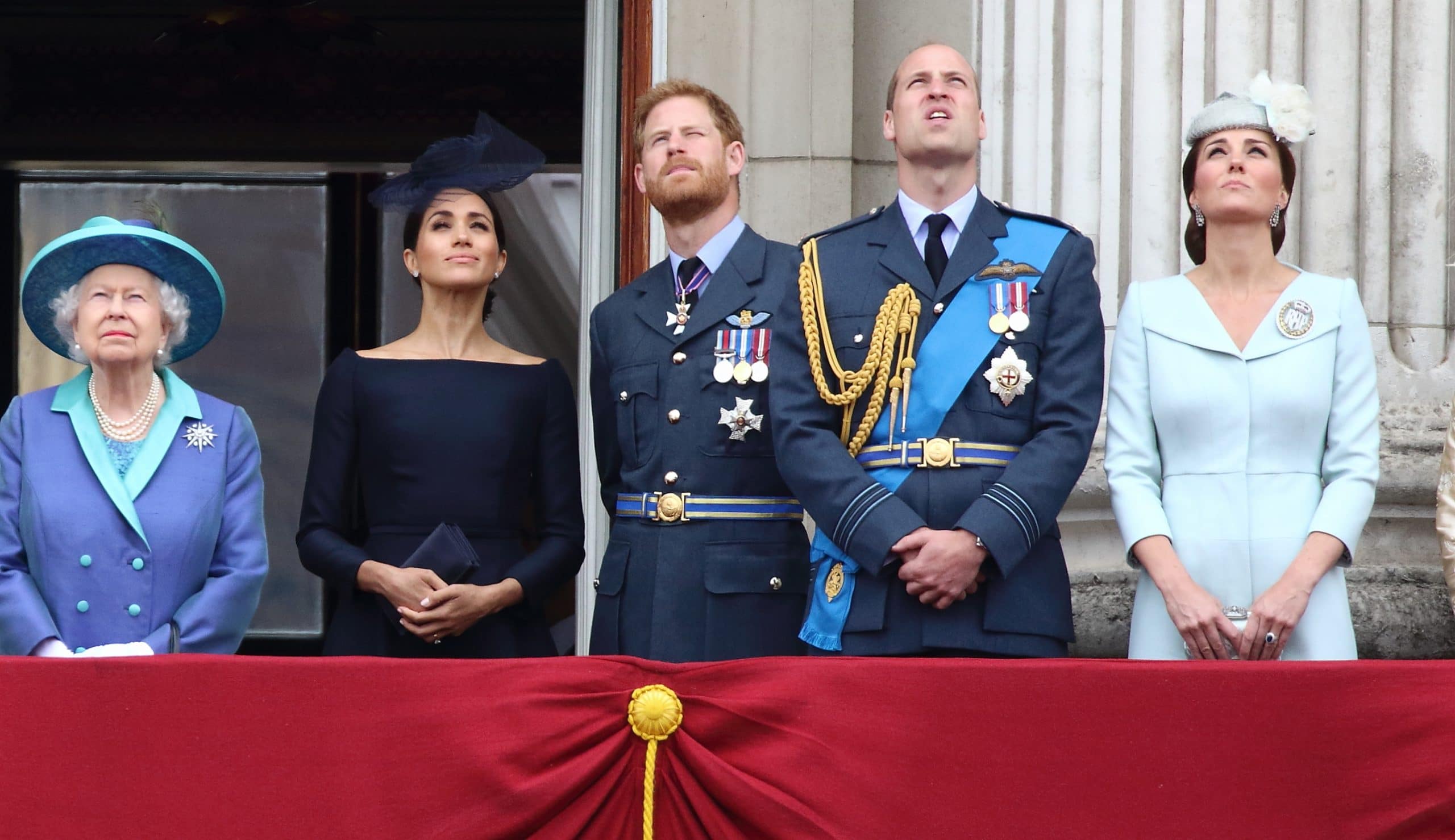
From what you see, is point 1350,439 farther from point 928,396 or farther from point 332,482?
point 332,482

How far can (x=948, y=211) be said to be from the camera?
3.69 m

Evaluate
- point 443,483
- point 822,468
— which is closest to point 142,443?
point 443,483

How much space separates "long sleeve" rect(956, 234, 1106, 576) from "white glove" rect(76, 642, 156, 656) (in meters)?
1.45

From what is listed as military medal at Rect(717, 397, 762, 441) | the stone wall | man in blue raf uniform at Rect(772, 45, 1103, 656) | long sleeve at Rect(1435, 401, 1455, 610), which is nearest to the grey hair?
military medal at Rect(717, 397, 762, 441)

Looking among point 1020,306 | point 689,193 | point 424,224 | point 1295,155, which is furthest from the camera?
point 1295,155

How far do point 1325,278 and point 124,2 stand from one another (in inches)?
262

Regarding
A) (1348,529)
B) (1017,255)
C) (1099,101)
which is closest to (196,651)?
(1017,255)

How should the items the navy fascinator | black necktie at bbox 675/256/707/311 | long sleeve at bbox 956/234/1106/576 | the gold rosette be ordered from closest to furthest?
the gold rosette < long sleeve at bbox 956/234/1106/576 < black necktie at bbox 675/256/707/311 < the navy fascinator

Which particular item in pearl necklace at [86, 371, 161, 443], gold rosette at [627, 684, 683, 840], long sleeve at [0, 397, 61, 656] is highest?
pearl necklace at [86, 371, 161, 443]

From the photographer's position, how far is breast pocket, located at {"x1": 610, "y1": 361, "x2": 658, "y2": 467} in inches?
154

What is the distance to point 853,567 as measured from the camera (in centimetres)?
346

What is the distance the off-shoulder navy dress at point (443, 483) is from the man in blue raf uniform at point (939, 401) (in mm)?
660

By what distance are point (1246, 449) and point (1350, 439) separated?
0.59 ft

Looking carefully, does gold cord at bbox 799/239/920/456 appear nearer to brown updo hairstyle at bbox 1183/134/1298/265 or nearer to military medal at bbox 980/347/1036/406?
military medal at bbox 980/347/1036/406
